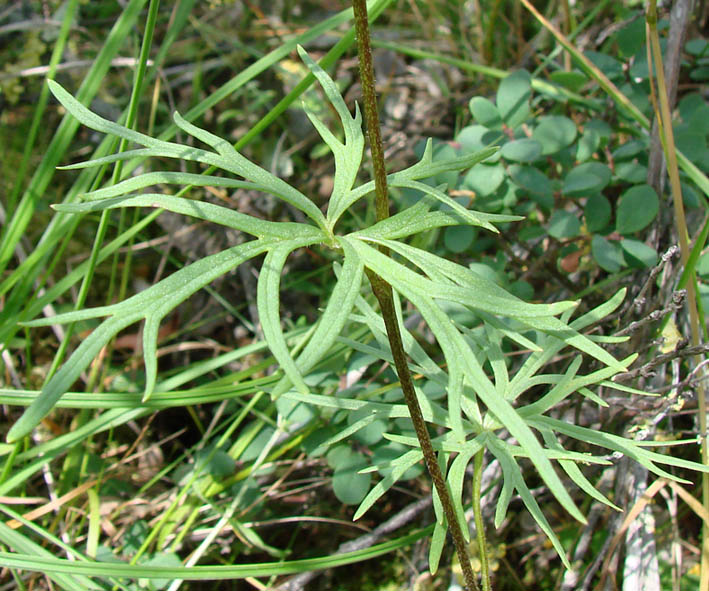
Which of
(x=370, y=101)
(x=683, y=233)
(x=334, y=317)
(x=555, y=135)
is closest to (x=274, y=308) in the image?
(x=334, y=317)

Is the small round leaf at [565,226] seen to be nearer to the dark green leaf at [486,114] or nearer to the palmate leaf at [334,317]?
the dark green leaf at [486,114]

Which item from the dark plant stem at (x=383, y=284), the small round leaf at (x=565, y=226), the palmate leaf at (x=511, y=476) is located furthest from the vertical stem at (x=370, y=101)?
the small round leaf at (x=565, y=226)

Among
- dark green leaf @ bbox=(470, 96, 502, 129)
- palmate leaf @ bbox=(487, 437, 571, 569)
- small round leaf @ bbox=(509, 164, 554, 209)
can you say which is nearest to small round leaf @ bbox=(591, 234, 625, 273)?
small round leaf @ bbox=(509, 164, 554, 209)

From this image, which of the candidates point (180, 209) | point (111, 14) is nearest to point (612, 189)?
point (180, 209)

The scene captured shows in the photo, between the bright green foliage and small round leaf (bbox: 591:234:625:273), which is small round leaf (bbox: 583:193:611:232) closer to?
small round leaf (bbox: 591:234:625:273)

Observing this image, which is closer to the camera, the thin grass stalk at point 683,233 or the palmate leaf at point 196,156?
the palmate leaf at point 196,156

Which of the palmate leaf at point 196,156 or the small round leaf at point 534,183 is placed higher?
the palmate leaf at point 196,156
